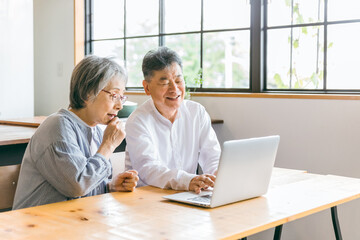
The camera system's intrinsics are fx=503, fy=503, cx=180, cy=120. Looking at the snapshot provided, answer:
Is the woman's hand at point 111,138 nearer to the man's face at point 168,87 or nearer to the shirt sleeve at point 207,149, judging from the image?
Answer: the man's face at point 168,87

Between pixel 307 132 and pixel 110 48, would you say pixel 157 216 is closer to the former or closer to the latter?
pixel 307 132

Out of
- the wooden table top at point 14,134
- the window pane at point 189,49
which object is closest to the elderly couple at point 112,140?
the wooden table top at point 14,134

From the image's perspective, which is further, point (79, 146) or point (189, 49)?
point (189, 49)

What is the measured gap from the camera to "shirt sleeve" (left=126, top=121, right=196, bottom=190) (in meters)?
1.83

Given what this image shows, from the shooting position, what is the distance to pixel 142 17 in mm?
4391

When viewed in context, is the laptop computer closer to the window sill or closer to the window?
the window

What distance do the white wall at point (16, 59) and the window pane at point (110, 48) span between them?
2.02ft

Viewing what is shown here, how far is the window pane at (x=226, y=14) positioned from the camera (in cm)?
364

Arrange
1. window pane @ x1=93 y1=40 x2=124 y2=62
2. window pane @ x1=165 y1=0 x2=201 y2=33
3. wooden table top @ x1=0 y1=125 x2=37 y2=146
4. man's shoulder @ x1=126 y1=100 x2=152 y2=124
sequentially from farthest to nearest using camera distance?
window pane @ x1=93 y1=40 x2=124 y2=62, window pane @ x1=165 y1=0 x2=201 y2=33, wooden table top @ x1=0 y1=125 x2=37 y2=146, man's shoulder @ x1=126 y1=100 x2=152 y2=124

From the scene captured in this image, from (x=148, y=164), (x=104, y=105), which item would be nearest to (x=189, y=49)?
(x=148, y=164)

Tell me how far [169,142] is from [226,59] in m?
1.68

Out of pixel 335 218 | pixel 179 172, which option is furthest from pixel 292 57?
pixel 179 172

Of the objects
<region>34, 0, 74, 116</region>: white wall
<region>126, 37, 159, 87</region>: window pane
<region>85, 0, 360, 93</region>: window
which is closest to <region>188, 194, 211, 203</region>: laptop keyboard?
<region>85, 0, 360, 93</region>: window

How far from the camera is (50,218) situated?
54.9 inches
